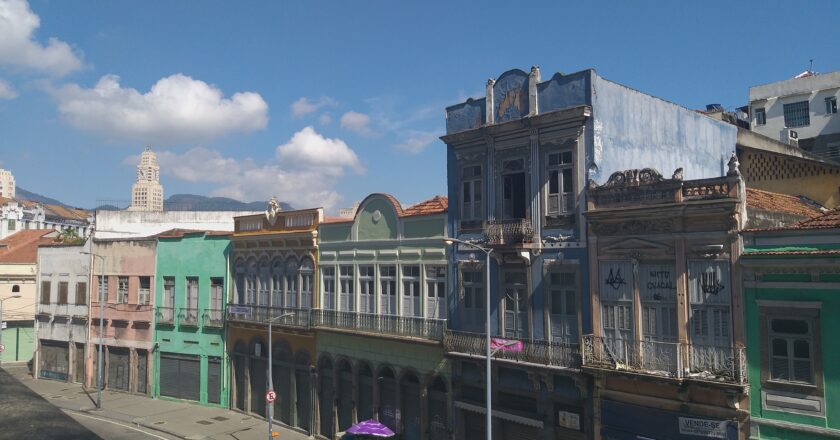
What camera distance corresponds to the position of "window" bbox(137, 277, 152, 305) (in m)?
44.6

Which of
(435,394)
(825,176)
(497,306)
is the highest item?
(825,176)

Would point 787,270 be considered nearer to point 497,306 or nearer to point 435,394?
point 497,306

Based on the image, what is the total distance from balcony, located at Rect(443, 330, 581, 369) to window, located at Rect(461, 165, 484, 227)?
15.6 ft

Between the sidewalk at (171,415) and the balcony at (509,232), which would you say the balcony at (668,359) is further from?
the sidewalk at (171,415)

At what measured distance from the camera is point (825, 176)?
26.9 metres

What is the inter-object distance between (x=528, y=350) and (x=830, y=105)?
31198 mm

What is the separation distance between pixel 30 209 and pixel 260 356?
109239 mm

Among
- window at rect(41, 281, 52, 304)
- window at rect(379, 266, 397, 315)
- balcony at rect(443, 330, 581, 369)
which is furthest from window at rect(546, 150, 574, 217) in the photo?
window at rect(41, 281, 52, 304)

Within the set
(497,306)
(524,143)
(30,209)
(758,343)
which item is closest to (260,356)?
(497,306)

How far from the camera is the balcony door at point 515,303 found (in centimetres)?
2503

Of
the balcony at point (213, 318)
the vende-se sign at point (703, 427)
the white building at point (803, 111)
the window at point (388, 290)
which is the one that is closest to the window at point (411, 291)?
the window at point (388, 290)

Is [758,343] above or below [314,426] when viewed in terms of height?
above

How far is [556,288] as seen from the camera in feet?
78.6

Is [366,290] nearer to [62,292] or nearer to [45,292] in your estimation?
[62,292]
